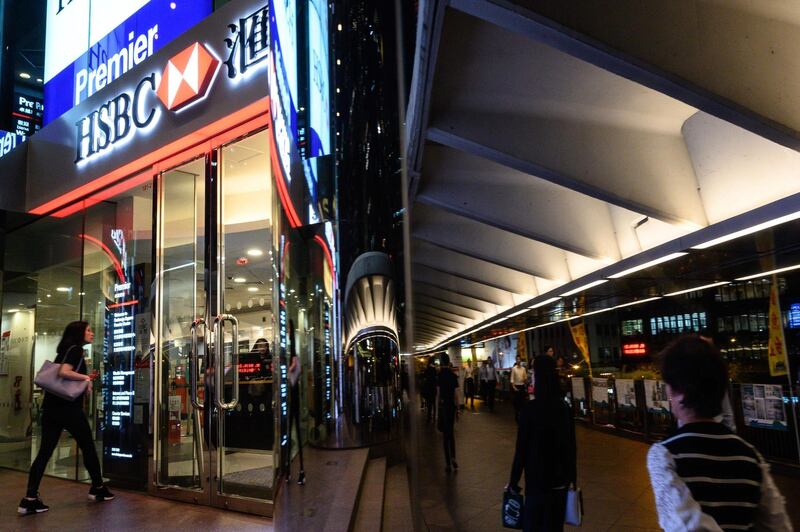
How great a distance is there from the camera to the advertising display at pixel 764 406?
831 cm

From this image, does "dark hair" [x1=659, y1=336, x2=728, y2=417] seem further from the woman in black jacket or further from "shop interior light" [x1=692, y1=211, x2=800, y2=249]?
"shop interior light" [x1=692, y1=211, x2=800, y2=249]

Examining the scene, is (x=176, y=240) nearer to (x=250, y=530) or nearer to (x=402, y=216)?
(x=250, y=530)

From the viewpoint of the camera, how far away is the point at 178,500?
213 inches

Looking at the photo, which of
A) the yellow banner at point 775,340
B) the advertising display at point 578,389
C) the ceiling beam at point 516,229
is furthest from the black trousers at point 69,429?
the yellow banner at point 775,340

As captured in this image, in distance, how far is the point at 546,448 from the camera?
3.62 metres

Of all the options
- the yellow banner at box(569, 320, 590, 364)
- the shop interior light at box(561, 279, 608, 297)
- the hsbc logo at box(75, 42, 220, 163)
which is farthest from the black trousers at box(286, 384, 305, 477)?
the yellow banner at box(569, 320, 590, 364)

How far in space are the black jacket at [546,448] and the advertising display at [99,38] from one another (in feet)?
18.9

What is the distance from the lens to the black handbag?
136 inches

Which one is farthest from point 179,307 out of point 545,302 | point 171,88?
point 545,302

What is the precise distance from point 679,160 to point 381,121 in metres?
4.71

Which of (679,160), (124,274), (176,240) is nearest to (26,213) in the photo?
→ (124,274)

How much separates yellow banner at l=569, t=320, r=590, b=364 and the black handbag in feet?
23.7

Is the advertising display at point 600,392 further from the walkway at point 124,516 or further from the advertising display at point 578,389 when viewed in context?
the walkway at point 124,516

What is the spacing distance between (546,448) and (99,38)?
313 inches
